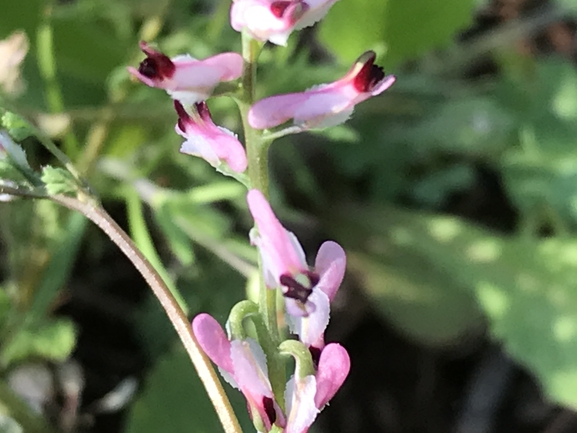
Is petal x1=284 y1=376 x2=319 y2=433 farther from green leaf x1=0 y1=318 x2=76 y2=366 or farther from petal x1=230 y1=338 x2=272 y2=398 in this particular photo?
green leaf x1=0 y1=318 x2=76 y2=366

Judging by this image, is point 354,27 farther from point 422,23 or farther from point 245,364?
point 245,364

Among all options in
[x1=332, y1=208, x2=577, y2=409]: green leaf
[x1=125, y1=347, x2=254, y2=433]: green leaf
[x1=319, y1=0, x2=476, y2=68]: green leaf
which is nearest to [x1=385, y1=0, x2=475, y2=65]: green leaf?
[x1=319, y1=0, x2=476, y2=68]: green leaf

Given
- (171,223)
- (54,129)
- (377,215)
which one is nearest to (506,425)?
(377,215)

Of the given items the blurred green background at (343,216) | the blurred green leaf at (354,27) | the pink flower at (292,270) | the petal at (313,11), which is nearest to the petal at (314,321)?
the pink flower at (292,270)

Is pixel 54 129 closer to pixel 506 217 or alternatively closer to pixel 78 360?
pixel 78 360

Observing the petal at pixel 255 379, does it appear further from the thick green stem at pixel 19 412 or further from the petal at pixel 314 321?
the thick green stem at pixel 19 412

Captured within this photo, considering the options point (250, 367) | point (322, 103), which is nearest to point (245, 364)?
point (250, 367)
